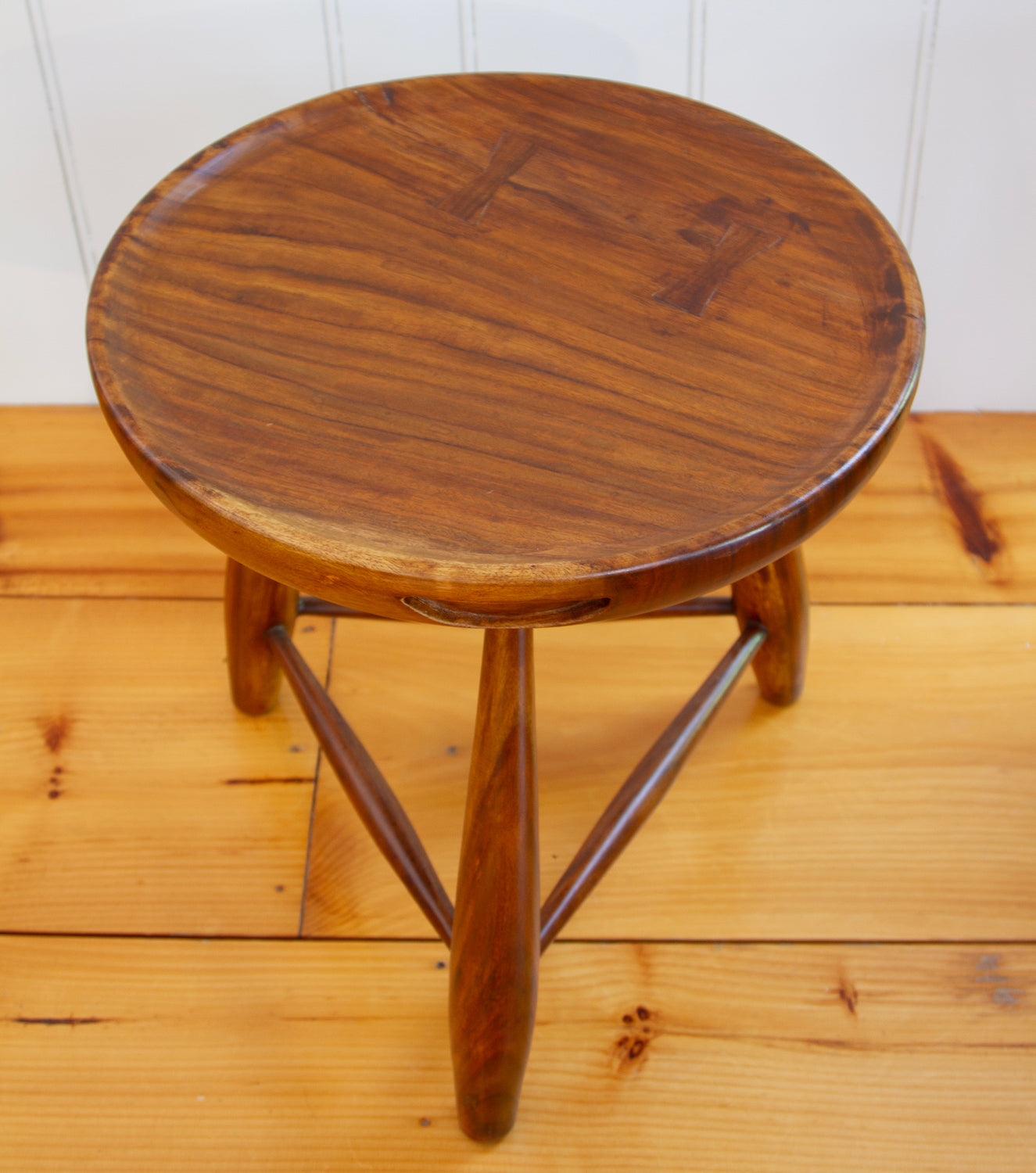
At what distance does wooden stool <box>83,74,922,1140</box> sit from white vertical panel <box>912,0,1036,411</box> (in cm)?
35

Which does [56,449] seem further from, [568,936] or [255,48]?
[568,936]

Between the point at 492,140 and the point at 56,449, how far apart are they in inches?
22.6

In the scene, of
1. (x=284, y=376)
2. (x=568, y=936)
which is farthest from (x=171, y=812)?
(x=284, y=376)

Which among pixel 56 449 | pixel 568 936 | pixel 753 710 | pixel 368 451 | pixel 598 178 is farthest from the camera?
pixel 56 449

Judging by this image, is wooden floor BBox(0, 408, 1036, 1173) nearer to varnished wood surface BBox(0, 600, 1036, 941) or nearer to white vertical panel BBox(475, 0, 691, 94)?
varnished wood surface BBox(0, 600, 1036, 941)

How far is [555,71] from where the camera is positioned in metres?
0.85

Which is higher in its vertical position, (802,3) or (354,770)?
(802,3)

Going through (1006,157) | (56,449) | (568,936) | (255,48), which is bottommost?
(568,936)

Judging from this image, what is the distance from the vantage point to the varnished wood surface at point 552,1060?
0.60m

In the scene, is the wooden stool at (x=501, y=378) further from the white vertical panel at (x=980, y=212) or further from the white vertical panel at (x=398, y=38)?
the white vertical panel at (x=980, y=212)

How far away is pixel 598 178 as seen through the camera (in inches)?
22.9

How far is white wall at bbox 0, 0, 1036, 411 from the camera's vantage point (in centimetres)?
82

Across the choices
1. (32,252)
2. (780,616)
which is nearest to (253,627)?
(780,616)

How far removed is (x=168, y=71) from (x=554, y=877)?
664 millimetres
